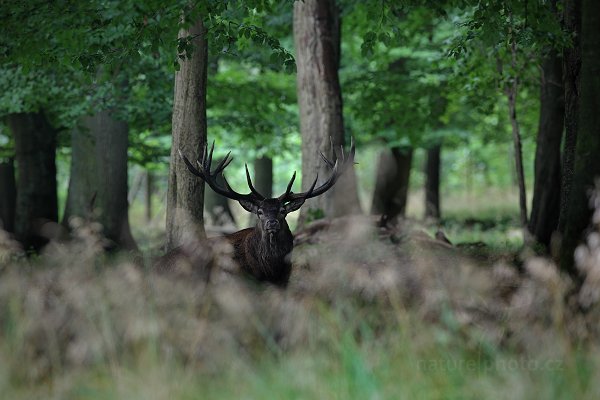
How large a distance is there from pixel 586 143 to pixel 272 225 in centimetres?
361

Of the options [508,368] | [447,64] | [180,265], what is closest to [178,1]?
[180,265]

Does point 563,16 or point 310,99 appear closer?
point 563,16

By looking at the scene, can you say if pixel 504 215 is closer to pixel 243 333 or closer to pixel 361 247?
pixel 361 247

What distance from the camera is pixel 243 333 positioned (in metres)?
6.44

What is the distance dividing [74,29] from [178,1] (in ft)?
3.90

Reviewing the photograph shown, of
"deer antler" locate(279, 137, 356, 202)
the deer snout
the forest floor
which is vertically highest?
"deer antler" locate(279, 137, 356, 202)

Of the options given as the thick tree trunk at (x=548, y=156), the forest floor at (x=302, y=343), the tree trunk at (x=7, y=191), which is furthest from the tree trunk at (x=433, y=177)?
the forest floor at (x=302, y=343)

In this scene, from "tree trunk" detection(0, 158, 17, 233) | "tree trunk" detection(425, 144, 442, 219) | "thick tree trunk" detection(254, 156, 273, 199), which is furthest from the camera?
"tree trunk" detection(425, 144, 442, 219)

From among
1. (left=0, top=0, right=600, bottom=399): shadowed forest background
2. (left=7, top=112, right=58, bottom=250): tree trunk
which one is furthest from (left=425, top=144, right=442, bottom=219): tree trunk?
(left=7, top=112, right=58, bottom=250): tree trunk

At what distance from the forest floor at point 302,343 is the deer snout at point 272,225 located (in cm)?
257

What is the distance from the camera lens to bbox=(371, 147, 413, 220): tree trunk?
2513 cm

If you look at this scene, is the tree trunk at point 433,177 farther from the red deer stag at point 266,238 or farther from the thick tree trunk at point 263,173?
the red deer stag at point 266,238

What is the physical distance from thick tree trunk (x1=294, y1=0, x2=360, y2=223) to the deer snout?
500 cm

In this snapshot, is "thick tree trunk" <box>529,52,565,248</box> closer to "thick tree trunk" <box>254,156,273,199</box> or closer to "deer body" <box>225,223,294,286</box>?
"deer body" <box>225,223,294,286</box>
